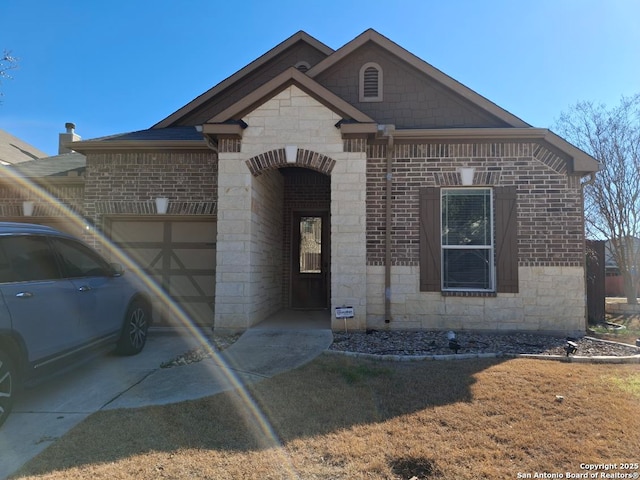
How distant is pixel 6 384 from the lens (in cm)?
364

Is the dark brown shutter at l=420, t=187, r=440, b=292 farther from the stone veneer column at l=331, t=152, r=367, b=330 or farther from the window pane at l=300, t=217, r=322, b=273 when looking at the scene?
the window pane at l=300, t=217, r=322, b=273

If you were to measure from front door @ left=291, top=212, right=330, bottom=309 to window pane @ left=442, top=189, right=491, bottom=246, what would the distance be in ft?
11.6

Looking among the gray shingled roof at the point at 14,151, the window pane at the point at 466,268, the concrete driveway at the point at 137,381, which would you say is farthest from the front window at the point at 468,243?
the gray shingled roof at the point at 14,151

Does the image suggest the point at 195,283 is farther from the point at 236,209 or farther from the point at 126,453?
the point at 126,453

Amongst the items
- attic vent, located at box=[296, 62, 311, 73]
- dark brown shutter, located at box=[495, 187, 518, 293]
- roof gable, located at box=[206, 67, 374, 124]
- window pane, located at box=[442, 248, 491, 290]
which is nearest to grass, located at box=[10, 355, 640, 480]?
dark brown shutter, located at box=[495, 187, 518, 293]

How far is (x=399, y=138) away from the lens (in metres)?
7.91

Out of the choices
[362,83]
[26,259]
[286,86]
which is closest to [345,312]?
[286,86]

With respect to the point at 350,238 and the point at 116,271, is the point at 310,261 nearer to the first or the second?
the point at 350,238

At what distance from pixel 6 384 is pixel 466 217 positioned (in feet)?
23.5

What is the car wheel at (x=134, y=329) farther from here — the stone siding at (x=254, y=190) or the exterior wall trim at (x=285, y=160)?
the exterior wall trim at (x=285, y=160)

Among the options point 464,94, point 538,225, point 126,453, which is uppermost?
point 464,94

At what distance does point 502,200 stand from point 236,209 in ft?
15.9

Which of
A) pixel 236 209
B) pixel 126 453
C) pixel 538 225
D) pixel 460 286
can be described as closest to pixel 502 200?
pixel 538 225

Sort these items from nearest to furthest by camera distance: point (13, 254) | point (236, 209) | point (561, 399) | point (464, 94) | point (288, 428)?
point (288, 428) < point (13, 254) < point (561, 399) < point (236, 209) < point (464, 94)
